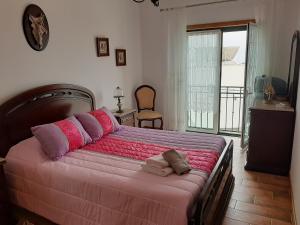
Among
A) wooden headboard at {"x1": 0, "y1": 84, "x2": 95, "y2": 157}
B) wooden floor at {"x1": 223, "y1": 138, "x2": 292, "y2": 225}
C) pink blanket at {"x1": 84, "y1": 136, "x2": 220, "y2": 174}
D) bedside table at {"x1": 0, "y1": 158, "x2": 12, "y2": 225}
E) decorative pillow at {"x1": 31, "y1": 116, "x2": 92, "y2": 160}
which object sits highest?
wooden headboard at {"x1": 0, "y1": 84, "x2": 95, "y2": 157}

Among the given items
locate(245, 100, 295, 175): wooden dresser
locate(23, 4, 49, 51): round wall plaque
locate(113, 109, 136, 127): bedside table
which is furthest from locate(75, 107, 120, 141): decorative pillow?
locate(245, 100, 295, 175): wooden dresser

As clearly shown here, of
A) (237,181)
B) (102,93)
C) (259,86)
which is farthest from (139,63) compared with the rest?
(237,181)

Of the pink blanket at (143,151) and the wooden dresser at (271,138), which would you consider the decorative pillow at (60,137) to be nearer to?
the pink blanket at (143,151)

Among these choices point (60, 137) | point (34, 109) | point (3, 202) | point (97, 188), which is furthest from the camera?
point (34, 109)

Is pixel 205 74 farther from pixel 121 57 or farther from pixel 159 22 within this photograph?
pixel 121 57

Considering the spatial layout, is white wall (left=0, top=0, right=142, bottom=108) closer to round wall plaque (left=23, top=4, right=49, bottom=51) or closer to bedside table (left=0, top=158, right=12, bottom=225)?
round wall plaque (left=23, top=4, right=49, bottom=51)

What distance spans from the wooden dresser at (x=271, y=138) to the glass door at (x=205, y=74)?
139 cm

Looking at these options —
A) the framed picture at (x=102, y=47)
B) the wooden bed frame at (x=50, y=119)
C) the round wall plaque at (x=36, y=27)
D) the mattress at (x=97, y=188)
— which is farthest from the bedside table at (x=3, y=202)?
the framed picture at (x=102, y=47)

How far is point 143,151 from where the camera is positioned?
2.40m

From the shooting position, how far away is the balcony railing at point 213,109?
4.66 metres

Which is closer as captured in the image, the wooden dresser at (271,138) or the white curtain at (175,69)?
the wooden dresser at (271,138)

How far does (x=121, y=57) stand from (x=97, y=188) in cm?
289

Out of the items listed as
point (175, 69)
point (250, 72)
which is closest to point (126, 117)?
point (175, 69)

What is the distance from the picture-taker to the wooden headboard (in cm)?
232
